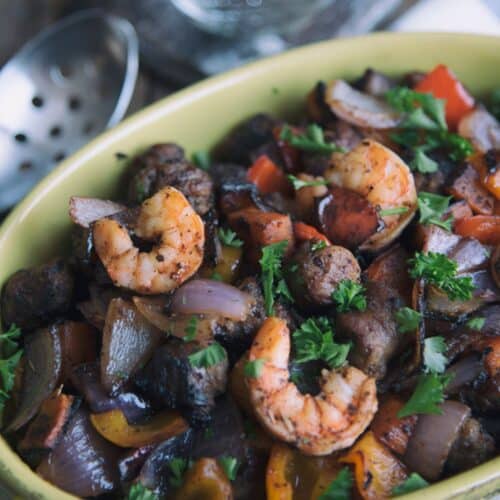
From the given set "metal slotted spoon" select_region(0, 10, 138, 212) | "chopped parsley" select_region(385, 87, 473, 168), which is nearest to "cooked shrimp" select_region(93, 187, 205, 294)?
"chopped parsley" select_region(385, 87, 473, 168)

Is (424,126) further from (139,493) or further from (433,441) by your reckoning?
(139,493)

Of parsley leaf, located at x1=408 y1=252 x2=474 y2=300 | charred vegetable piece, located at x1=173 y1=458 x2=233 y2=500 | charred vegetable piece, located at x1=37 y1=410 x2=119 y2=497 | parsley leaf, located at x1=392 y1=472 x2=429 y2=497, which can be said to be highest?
parsley leaf, located at x1=408 y1=252 x2=474 y2=300

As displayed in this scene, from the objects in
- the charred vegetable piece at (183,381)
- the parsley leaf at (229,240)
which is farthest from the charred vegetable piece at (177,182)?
the charred vegetable piece at (183,381)

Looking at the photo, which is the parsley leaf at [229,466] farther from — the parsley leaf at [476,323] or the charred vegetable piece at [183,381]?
the parsley leaf at [476,323]

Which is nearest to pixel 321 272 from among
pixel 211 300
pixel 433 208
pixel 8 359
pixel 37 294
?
pixel 211 300

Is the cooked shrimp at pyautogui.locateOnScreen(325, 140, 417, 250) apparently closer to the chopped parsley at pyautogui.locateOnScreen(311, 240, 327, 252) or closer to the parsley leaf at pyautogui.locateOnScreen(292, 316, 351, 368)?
the chopped parsley at pyautogui.locateOnScreen(311, 240, 327, 252)

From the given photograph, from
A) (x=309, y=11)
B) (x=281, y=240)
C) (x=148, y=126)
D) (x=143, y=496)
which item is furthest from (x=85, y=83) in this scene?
(x=143, y=496)
